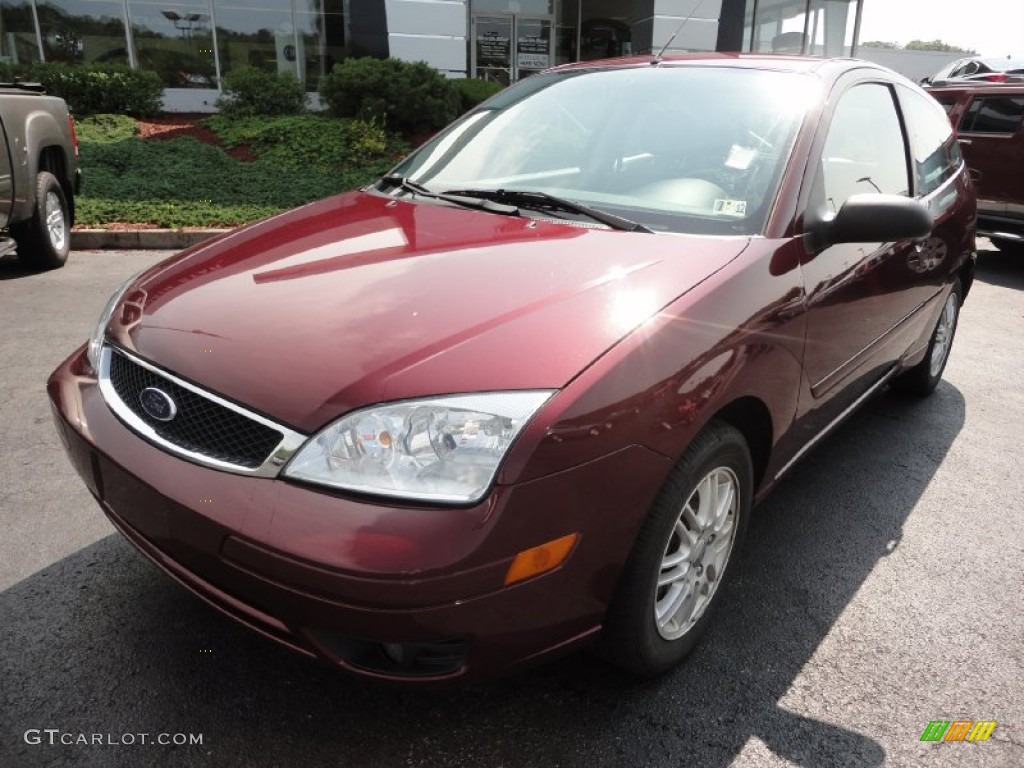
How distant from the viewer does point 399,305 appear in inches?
77.7

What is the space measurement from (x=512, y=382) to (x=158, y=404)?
35.0 inches

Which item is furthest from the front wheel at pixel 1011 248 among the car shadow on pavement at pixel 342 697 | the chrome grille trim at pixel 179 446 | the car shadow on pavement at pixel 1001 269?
the chrome grille trim at pixel 179 446

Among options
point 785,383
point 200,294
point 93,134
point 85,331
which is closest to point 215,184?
point 93,134

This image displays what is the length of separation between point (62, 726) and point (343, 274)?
1.34 metres

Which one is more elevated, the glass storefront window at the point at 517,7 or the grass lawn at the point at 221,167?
the glass storefront window at the point at 517,7

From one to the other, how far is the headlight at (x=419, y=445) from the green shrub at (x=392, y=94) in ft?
36.2

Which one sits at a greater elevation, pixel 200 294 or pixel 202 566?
pixel 200 294

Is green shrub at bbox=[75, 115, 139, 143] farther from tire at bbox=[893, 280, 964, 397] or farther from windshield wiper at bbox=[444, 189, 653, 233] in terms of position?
tire at bbox=[893, 280, 964, 397]

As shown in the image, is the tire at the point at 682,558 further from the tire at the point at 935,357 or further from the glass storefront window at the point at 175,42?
the glass storefront window at the point at 175,42

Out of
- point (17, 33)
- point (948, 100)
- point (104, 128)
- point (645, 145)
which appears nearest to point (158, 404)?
point (645, 145)

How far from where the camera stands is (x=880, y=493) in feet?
11.0

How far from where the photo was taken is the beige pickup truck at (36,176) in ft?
19.7

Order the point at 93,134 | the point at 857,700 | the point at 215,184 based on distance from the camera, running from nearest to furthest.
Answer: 1. the point at 857,700
2. the point at 215,184
3. the point at 93,134

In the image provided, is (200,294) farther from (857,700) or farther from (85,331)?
(85,331)
